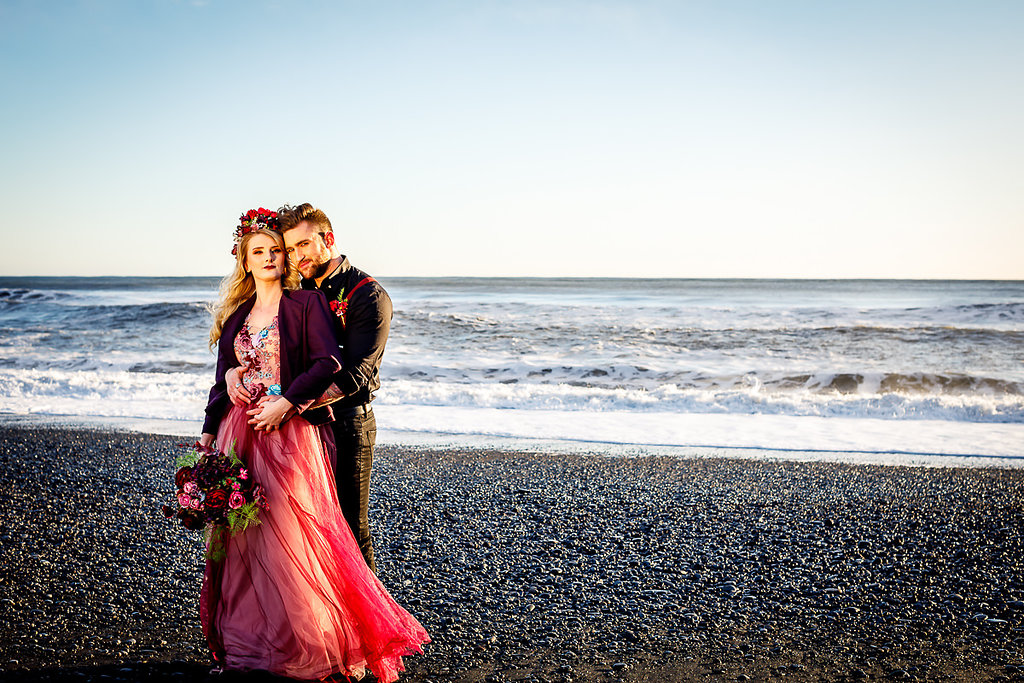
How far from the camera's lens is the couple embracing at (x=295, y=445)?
276 centimetres

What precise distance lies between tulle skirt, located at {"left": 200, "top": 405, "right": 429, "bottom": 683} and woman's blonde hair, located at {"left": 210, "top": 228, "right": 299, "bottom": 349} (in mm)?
402

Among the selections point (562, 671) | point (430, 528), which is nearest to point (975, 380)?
point (430, 528)

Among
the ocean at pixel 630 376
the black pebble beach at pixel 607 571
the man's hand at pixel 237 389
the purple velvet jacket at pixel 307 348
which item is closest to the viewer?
the purple velvet jacket at pixel 307 348

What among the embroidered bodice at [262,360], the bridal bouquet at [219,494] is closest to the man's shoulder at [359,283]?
the embroidered bodice at [262,360]

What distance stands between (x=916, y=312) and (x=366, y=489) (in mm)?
25954

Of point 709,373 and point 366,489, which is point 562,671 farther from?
point 709,373

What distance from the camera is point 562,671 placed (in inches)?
120

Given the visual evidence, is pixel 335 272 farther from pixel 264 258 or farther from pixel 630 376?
pixel 630 376

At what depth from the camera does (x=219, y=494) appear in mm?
2709

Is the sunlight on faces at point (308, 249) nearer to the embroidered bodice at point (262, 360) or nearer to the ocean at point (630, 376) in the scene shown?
the embroidered bodice at point (262, 360)

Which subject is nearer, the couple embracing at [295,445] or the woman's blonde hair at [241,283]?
the couple embracing at [295,445]

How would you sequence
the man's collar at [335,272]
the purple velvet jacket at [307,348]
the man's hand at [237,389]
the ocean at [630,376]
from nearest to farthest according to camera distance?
the purple velvet jacket at [307,348] < the man's hand at [237,389] < the man's collar at [335,272] < the ocean at [630,376]

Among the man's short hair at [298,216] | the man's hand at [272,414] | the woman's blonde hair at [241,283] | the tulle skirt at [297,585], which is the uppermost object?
the man's short hair at [298,216]

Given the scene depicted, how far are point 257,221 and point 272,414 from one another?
774 millimetres
